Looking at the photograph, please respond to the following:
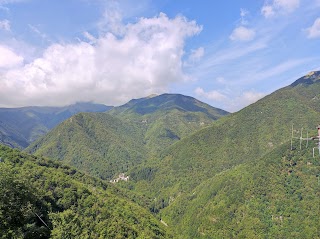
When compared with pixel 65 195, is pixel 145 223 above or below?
below

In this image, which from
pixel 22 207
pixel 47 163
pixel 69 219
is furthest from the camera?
pixel 47 163

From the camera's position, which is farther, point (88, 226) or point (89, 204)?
point (89, 204)

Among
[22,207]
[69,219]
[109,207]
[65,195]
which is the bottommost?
[109,207]

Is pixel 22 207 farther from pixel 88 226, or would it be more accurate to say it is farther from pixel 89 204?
pixel 89 204

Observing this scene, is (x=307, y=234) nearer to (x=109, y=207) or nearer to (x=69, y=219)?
(x=109, y=207)

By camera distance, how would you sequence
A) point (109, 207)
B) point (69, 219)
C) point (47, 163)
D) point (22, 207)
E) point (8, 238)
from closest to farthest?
point (8, 238), point (22, 207), point (69, 219), point (109, 207), point (47, 163)

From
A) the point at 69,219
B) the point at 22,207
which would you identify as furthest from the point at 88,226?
the point at 22,207
